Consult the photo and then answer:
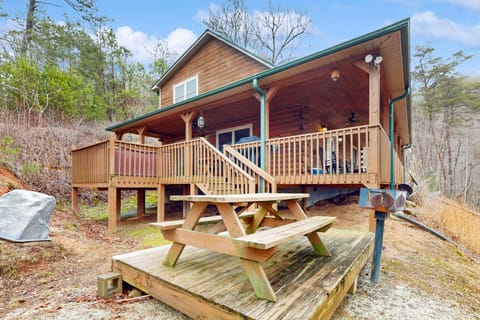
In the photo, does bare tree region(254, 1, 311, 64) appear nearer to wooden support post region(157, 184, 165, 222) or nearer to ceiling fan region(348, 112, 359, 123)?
ceiling fan region(348, 112, 359, 123)

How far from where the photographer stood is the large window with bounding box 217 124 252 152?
9.13 m

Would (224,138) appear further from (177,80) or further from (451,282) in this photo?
(451,282)

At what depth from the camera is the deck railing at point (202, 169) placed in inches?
Result: 219

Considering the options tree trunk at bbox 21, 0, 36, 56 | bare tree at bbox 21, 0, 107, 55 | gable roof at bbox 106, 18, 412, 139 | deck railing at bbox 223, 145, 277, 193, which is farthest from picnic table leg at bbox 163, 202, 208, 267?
bare tree at bbox 21, 0, 107, 55

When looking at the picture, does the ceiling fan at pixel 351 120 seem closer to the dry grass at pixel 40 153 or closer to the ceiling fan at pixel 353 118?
the ceiling fan at pixel 353 118

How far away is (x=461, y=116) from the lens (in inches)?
661

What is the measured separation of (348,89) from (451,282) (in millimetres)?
4758

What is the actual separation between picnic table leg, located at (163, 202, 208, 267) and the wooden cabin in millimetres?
2751

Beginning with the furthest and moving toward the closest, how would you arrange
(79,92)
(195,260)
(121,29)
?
(121,29) → (79,92) → (195,260)

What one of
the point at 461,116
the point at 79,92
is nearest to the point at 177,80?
the point at 79,92

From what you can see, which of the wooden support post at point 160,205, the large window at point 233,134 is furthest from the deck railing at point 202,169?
the large window at point 233,134

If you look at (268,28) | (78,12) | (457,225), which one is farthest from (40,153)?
(268,28)

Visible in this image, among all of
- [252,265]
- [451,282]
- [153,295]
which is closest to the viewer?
[252,265]

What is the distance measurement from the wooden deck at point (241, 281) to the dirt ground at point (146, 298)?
253 mm
